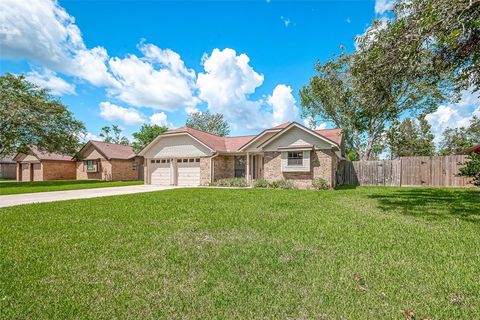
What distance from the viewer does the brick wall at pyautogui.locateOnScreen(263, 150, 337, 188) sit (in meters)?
16.7

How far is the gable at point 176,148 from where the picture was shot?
20.3m

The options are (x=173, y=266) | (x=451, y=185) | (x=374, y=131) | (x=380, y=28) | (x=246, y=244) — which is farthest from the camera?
(x=374, y=131)

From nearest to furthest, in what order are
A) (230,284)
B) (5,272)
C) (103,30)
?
1. (230,284)
2. (5,272)
3. (103,30)

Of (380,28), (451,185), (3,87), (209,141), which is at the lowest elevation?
(451,185)

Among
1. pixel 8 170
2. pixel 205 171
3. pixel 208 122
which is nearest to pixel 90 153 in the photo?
pixel 205 171

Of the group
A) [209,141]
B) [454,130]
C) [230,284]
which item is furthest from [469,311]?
[454,130]

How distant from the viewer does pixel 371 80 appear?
8883 mm

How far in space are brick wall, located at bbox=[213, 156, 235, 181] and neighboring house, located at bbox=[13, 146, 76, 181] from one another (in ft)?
66.5

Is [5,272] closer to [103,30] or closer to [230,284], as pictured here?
[230,284]

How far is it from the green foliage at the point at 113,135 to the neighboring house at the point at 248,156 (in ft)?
121

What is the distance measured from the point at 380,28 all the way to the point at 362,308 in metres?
9.09

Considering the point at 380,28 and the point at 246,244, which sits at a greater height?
the point at 380,28

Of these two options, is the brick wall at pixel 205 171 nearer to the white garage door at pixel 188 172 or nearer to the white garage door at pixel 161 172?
the white garage door at pixel 188 172

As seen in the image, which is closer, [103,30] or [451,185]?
[103,30]
